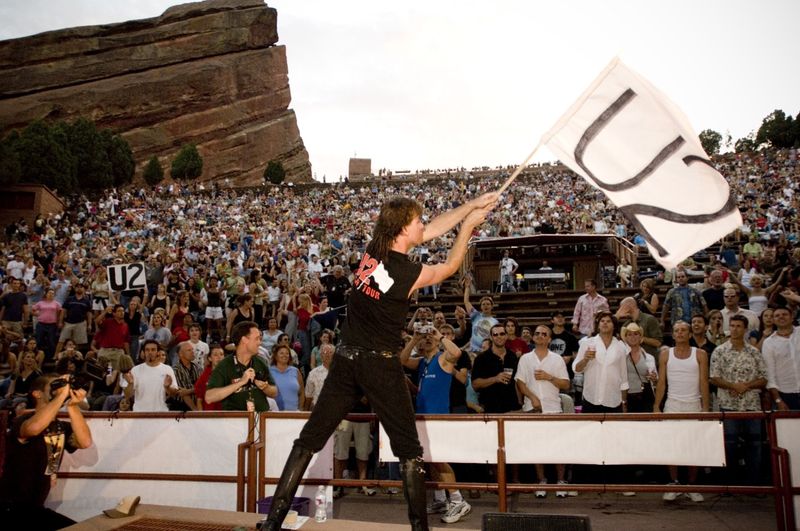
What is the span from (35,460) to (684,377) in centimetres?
631

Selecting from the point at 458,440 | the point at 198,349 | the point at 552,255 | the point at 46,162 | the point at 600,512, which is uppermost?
the point at 46,162

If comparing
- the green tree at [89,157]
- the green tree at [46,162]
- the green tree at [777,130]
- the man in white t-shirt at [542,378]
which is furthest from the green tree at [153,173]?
the man in white t-shirt at [542,378]

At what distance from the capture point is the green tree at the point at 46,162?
1873 inches

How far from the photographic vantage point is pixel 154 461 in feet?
21.0

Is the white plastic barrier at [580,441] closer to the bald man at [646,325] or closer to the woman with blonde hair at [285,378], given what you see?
the woman with blonde hair at [285,378]

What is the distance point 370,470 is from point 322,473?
2775mm

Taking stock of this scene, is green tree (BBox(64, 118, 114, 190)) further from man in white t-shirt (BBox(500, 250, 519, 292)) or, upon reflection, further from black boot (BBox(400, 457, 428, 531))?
black boot (BBox(400, 457, 428, 531))

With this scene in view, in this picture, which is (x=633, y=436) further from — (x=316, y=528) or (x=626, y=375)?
(x=316, y=528)

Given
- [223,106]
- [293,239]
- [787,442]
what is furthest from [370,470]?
[223,106]

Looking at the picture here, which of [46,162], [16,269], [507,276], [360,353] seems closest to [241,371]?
[360,353]

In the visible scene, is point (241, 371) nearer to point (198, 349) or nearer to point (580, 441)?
point (580, 441)

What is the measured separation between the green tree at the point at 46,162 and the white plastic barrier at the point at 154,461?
47.3 m

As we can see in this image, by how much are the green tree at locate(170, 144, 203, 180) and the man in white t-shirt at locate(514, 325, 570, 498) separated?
66.4m

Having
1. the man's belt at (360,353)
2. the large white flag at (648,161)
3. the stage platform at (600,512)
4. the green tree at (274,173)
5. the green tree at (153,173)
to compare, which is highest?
the green tree at (274,173)
